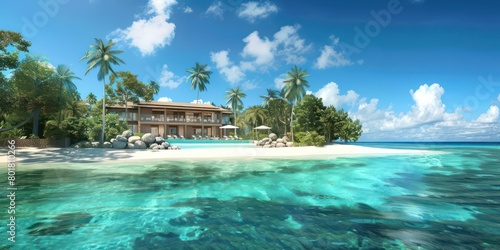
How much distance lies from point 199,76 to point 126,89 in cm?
1947

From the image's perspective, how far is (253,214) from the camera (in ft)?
19.5

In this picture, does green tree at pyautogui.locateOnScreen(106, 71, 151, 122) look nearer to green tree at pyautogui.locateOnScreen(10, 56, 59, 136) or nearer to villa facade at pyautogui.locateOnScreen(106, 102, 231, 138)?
villa facade at pyautogui.locateOnScreen(106, 102, 231, 138)

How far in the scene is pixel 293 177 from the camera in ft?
36.8

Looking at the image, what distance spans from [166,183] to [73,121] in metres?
21.3

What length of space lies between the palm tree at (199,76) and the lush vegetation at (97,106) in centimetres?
616

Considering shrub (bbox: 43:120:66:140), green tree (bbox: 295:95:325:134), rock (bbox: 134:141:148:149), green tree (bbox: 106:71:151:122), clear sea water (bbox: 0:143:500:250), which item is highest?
green tree (bbox: 106:71:151:122)

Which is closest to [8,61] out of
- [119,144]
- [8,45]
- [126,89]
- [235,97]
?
[8,45]

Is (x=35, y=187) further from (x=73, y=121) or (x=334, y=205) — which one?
(x=73, y=121)

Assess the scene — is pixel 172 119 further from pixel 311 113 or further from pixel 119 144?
pixel 311 113

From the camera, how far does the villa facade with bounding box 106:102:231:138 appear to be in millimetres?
43312

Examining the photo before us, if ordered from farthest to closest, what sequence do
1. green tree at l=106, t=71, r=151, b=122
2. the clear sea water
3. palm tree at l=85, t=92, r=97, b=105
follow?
palm tree at l=85, t=92, r=97, b=105 → green tree at l=106, t=71, r=151, b=122 → the clear sea water

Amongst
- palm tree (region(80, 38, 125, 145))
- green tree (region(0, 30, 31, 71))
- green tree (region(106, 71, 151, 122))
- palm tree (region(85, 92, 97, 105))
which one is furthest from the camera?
palm tree (region(85, 92, 97, 105))

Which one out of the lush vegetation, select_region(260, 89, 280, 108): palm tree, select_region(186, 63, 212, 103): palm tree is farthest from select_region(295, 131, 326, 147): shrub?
select_region(186, 63, 212, 103): palm tree

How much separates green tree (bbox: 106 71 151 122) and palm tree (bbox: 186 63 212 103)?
54.5 ft
